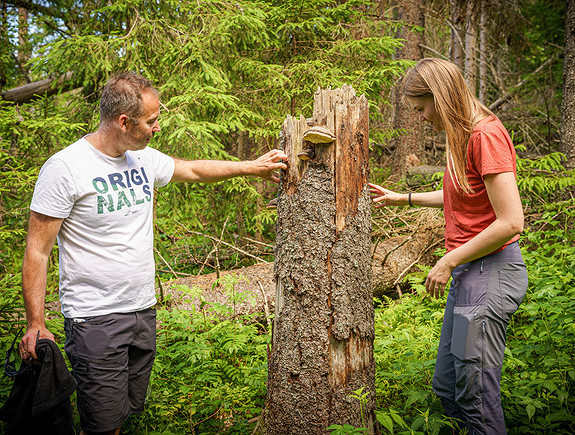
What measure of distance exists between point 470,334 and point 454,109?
1230mm

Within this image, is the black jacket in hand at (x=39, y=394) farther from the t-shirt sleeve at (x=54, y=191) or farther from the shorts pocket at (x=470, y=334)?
the shorts pocket at (x=470, y=334)

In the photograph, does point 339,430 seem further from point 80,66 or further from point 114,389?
point 80,66

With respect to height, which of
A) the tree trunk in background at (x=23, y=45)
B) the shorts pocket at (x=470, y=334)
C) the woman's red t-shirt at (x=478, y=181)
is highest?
the tree trunk in background at (x=23, y=45)

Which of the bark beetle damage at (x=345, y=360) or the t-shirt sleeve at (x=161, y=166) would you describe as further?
the t-shirt sleeve at (x=161, y=166)

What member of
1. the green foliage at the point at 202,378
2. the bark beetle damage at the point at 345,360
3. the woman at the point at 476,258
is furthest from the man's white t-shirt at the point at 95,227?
the woman at the point at 476,258

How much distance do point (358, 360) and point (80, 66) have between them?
17.9ft

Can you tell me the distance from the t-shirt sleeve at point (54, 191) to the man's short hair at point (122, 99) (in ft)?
1.38

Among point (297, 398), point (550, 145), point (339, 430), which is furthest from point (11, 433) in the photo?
point (550, 145)

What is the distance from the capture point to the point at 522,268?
2.25 meters

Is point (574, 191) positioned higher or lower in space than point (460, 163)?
lower

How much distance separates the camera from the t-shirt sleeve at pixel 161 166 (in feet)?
9.50

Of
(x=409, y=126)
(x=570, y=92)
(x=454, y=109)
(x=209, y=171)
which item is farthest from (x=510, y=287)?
(x=409, y=126)

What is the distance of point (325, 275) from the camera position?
262 cm

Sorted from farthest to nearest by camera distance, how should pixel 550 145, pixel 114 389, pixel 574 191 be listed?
pixel 550 145 → pixel 574 191 → pixel 114 389
